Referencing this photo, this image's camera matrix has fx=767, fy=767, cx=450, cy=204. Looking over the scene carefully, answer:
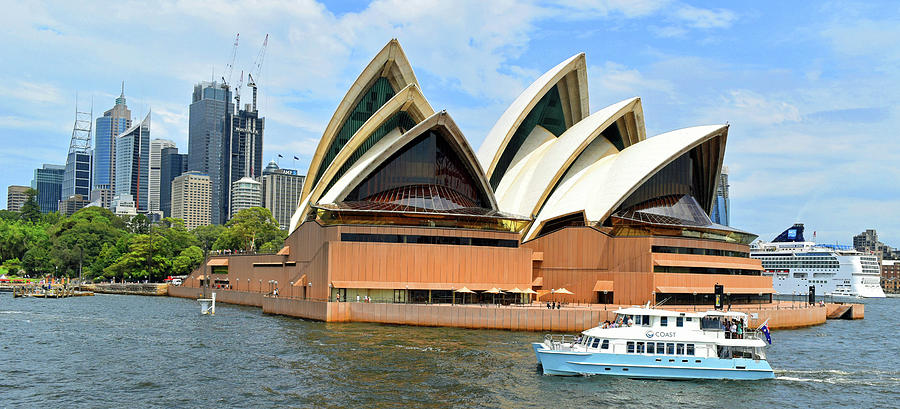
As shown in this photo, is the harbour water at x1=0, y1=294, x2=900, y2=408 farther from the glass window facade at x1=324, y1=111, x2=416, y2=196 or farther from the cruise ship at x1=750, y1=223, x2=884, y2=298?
the cruise ship at x1=750, y1=223, x2=884, y2=298

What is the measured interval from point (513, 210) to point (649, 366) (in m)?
38.8

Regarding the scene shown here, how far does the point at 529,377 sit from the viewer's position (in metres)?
33.4

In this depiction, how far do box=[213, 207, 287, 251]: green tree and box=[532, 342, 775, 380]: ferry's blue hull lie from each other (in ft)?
284

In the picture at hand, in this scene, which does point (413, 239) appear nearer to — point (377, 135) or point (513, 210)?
point (513, 210)

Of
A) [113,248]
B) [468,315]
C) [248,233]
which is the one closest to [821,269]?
[248,233]

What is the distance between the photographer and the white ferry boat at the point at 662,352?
34156 millimetres

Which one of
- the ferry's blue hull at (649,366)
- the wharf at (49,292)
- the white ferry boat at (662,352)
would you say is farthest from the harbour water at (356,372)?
the wharf at (49,292)

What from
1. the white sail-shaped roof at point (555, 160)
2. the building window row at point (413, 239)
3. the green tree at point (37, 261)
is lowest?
the green tree at point (37, 261)

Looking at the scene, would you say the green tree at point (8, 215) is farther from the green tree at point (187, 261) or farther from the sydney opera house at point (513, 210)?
the sydney opera house at point (513, 210)

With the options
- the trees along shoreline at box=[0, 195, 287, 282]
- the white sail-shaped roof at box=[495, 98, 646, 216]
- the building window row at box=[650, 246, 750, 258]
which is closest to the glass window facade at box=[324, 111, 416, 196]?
the white sail-shaped roof at box=[495, 98, 646, 216]

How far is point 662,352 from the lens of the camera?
3459cm

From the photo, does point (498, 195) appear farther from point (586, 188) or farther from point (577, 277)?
point (577, 277)

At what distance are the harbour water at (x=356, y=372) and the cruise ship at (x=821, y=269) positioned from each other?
11085 cm

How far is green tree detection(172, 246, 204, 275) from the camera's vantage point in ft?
372
